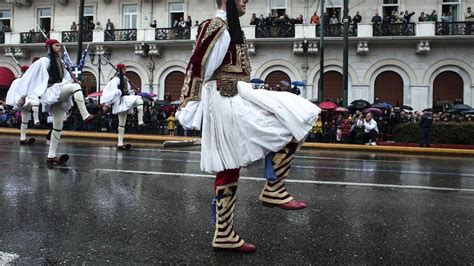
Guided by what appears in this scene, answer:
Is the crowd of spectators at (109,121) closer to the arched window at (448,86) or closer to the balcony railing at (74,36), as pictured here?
the balcony railing at (74,36)

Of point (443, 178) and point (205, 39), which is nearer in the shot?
point (205, 39)

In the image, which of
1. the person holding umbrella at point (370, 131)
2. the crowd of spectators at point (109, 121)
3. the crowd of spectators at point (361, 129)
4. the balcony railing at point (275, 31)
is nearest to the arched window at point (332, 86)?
the balcony railing at point (275, 31)

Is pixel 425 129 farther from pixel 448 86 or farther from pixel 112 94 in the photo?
pixel 448 86

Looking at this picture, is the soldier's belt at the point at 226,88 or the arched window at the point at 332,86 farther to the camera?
the arched window at the point at 332,86

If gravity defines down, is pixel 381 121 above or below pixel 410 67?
below

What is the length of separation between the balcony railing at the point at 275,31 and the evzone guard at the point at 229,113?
26880 millimetres

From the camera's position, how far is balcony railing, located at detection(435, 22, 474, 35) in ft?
91.6

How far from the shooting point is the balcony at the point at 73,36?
34.7m

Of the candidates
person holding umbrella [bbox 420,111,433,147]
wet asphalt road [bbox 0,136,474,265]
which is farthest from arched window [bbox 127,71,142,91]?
wet asphalt road [bbox 0,136,474,265]

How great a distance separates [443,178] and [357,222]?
15.0 feet

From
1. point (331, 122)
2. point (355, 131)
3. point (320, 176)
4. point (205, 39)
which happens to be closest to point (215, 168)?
point (205, 39)

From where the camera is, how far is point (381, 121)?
20.5 metres

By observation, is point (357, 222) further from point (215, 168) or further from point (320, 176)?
point (320, 176)

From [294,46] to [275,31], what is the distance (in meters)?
1.52
